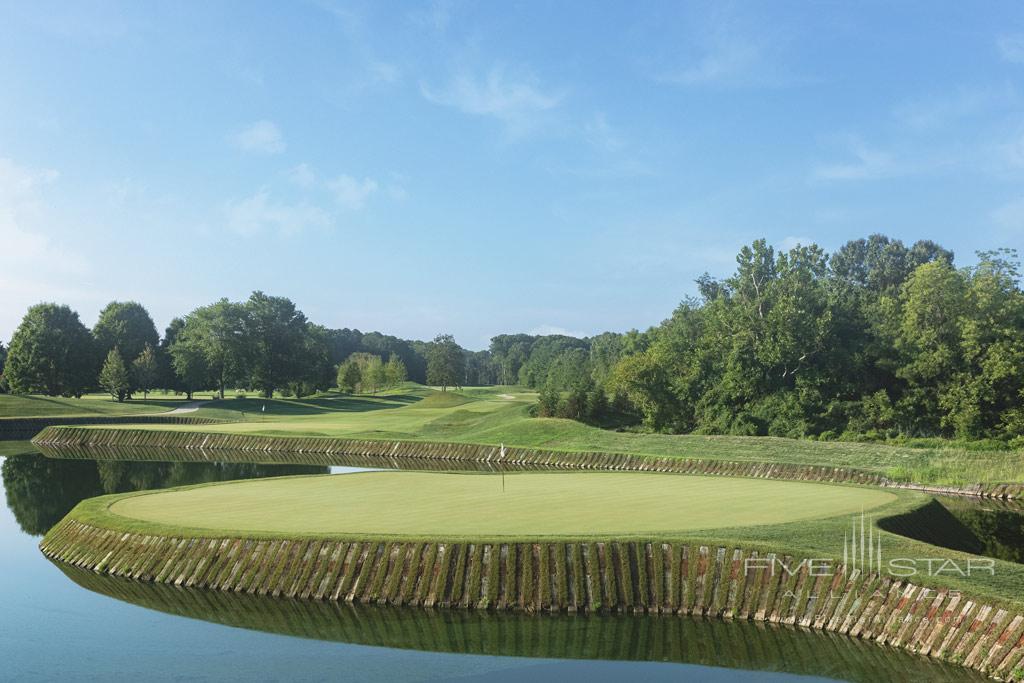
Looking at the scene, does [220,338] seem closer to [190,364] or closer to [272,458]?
[190,364]

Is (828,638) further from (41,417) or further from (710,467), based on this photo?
(41,417)

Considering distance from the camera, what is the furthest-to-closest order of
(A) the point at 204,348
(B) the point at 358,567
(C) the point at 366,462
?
(A) the point at 204,348 < (C) the point at 366,462 < (B) the point at 358,567

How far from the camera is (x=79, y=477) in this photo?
38.8 metres

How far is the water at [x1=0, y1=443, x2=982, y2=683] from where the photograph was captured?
41.5ft

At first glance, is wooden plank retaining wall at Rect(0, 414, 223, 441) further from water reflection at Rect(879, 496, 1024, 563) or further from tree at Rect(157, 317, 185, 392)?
water reflection at Rect(879, 496, 1024, 563)

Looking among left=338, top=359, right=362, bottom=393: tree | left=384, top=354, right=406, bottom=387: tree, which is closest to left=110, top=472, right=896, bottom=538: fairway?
left=338, top=359, right=362, bottom=393: tree

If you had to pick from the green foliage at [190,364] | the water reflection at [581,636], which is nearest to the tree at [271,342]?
the green foliage at [190,364]

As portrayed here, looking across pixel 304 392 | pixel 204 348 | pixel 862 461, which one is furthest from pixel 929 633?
pixel 304 392

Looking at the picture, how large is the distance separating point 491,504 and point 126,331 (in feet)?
333

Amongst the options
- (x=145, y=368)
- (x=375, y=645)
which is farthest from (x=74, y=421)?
(x=375, y=645)

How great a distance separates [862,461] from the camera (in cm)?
3878

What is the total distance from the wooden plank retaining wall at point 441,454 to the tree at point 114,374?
39.2m

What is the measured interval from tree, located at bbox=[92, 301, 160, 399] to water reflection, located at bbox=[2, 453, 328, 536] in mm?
62048

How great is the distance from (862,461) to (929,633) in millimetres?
27624
